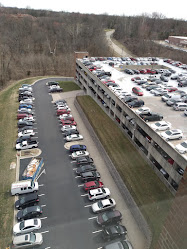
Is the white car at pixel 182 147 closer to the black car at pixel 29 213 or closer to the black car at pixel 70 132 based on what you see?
the black car at pixel 29 213

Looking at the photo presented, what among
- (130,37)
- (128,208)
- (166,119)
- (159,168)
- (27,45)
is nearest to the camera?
(128,208)

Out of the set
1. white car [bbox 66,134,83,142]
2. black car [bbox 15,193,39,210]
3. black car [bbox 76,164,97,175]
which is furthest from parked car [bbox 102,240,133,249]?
white car [bbox 66,134,83,142]

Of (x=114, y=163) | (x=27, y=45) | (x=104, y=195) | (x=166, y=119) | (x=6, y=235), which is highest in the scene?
(x=27, y=45)

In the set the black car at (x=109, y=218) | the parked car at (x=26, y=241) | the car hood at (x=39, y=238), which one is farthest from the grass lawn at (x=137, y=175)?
the parked car at (x=26, y=241)

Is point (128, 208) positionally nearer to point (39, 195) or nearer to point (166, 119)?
point (39, 195)

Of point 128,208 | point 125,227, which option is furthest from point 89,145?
point 125,227

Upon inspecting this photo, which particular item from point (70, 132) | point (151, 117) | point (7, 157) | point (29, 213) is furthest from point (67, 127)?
point (29, 213)

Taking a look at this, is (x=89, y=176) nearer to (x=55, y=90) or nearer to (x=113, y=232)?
(x=113, y=232)
